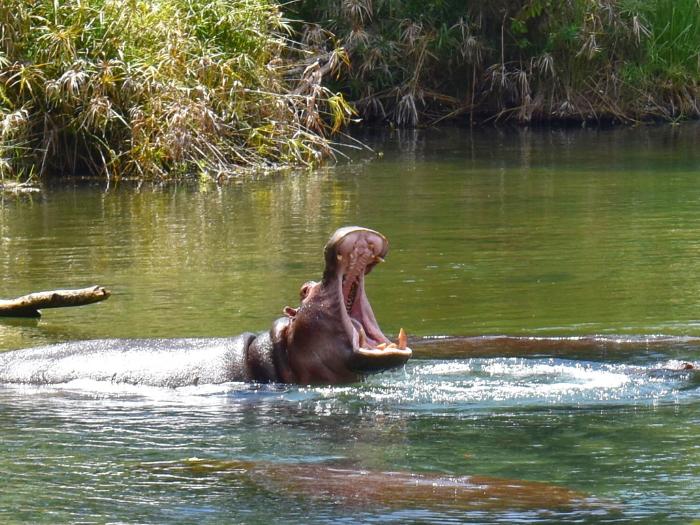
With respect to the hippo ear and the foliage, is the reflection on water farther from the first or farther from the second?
the foliage

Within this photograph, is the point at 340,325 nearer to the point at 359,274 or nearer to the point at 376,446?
the point at 359,274

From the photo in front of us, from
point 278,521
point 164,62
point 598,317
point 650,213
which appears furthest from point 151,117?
point 278,521

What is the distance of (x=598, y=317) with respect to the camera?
7.86 m

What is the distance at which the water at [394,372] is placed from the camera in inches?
184

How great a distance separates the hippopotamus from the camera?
5797 mm

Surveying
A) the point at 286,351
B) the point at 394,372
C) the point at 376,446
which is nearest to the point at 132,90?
the point at 394,372

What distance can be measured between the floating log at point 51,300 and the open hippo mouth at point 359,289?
1.81 m

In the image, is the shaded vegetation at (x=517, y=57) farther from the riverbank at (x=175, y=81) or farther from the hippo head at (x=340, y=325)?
the hippo head at (x=340, y=325)

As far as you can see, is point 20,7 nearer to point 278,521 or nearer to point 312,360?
Answer: point 312,360

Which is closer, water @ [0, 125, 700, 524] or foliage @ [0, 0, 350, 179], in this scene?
water @ [0, 125, 700, 524]

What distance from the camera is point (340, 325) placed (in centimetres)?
588

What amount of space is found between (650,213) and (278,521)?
324 inches

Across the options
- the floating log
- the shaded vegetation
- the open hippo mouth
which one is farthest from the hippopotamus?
the shaded vegetation

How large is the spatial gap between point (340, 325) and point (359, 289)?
18 cm
